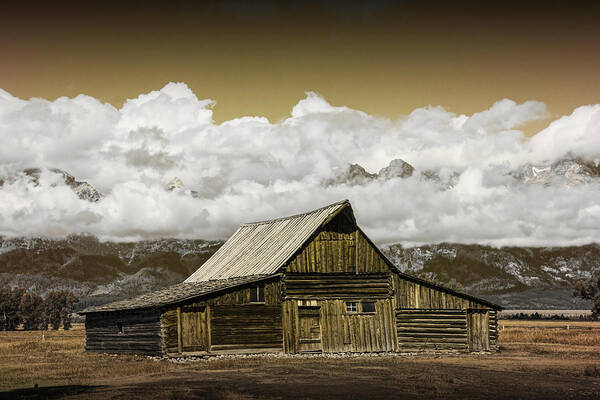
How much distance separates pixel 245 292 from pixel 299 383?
620 inches

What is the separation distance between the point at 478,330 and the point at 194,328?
1931 cm

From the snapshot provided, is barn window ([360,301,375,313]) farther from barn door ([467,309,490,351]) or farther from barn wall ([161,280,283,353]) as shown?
barn door ([467,309,490,351])

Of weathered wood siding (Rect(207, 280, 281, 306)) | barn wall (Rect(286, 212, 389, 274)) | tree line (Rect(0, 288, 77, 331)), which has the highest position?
barn wall (Rect(286, 212, 389, 274))

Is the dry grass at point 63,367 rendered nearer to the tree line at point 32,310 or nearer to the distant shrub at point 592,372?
the distant shrub at point 592,372

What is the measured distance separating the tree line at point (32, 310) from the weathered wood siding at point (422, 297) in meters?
102

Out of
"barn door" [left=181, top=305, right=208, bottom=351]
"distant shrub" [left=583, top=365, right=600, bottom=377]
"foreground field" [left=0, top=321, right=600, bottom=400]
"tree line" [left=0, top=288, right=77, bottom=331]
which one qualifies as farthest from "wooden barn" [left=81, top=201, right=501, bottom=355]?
"tree line" [left=0, top=288, right=77, bottom=331]

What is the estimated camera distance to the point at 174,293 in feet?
160

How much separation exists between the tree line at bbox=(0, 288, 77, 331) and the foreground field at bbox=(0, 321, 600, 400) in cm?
9351

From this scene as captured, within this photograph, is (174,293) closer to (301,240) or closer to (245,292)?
(245,292)

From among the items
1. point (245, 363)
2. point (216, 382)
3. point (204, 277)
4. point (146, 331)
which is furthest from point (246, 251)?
Result: point (216, 382)

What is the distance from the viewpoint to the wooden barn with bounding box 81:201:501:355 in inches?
1732

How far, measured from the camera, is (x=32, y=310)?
13962cm

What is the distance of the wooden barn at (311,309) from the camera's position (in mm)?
44000

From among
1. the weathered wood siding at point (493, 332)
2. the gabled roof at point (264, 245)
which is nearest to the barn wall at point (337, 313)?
the gabled roof at point (264, 245)
